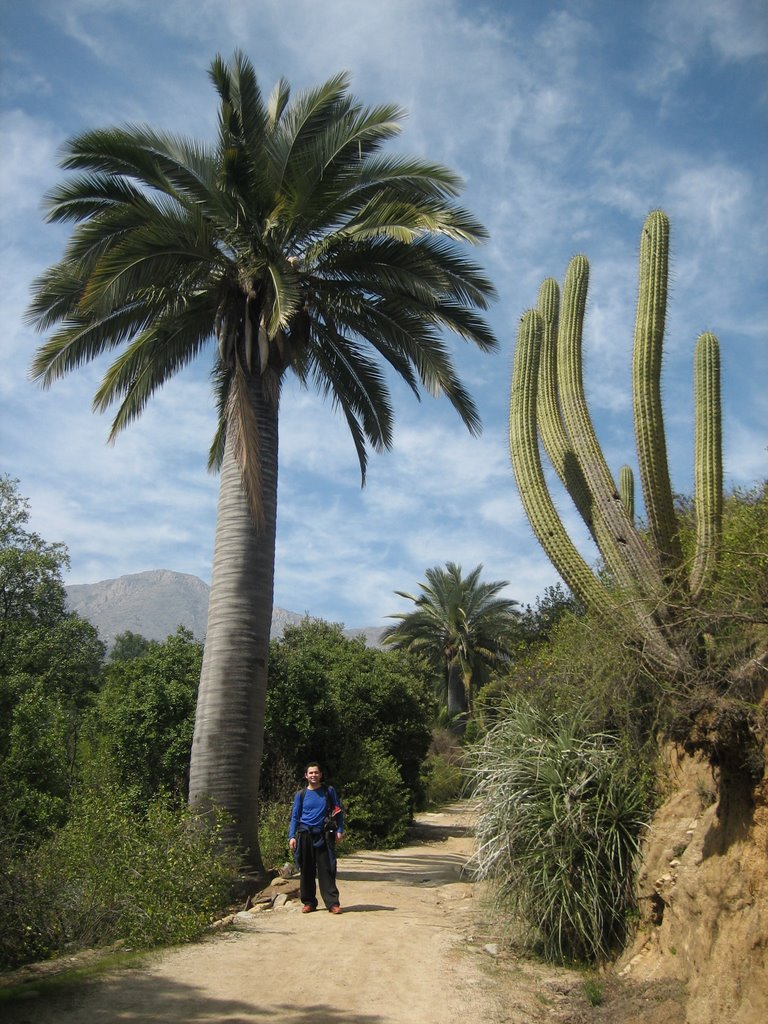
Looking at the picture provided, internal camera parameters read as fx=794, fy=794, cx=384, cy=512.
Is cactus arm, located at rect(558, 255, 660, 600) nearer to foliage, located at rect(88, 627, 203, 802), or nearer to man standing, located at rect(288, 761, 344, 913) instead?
man standing, located at rect(288, 761, 344, 913)


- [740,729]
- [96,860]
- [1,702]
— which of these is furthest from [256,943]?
[1,702]

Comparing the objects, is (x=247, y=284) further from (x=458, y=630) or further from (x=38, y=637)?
(x=458, y=630)

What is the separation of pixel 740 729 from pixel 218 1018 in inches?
164

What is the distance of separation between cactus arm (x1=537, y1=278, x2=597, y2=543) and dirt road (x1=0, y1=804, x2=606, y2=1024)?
4096mm

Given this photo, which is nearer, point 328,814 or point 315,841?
point 315,841

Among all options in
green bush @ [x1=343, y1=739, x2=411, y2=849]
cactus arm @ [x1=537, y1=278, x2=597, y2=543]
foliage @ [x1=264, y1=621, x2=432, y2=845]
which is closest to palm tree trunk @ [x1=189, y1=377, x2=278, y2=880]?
cactus arm @ [x1=537, y1=278, x2=597, y2=543]

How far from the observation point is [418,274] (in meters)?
11.8

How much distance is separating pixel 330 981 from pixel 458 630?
28282mm

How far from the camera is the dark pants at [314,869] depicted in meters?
8.75

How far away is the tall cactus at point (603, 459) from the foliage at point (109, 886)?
5118 millimetres

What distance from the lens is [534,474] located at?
10.4 metres

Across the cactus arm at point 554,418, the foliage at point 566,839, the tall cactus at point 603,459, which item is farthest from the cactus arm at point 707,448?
the foliage at point 566,839

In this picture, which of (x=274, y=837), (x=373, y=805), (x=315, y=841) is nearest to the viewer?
(x=315, y=841)

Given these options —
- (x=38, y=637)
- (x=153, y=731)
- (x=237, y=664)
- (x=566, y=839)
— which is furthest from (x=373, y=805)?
(x=38, y=637)
